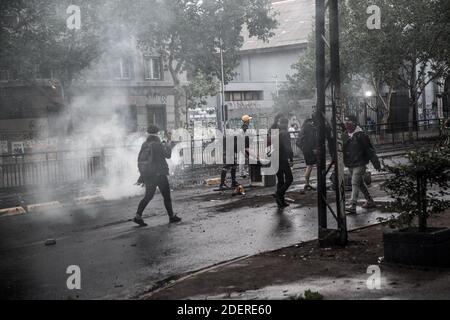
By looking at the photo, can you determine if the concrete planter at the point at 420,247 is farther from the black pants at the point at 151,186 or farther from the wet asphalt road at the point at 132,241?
the black pants at the point at 151,186

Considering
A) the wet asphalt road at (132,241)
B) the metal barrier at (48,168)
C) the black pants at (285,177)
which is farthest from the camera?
the metal barrier at (48,168)

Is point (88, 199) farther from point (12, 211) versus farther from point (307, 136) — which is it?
point (307, 136)

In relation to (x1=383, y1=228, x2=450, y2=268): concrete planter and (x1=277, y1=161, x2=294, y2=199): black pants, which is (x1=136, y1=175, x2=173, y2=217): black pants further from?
(x1=383, y1=228, x2=450, y2=268): concrete planter

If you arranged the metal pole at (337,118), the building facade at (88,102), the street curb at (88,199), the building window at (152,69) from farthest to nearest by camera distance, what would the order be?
the building window at (152,69), the building facade at (88,102), the street curb at (88,199), the metal pole at (337,118)

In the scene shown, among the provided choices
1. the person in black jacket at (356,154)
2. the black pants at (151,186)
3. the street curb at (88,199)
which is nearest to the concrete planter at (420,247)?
the person in black jacket at (356,154)

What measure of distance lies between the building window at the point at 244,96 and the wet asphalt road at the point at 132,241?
28069mm

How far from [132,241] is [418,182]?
4502 millimetres

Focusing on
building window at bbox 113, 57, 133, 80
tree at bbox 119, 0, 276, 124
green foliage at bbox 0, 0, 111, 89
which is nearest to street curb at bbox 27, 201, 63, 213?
green foliage at bbox 0, 0, 111, 89

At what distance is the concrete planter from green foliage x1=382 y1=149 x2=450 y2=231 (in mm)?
177

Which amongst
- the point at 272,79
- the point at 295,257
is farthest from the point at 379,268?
the point at 272,79

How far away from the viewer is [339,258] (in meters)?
7.21

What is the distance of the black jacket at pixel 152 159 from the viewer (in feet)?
34.3

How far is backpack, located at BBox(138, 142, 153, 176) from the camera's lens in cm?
1043

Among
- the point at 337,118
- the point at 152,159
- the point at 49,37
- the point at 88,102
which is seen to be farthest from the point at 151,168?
the point at 88,102
